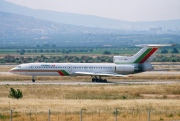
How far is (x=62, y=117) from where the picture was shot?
3828cm

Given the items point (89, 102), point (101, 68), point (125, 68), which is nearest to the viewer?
point (89, 102)

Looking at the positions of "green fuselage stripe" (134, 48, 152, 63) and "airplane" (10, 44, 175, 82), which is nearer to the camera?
"airplane" (10, 44, 175, 82)

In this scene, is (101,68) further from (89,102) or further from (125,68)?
(89,102)

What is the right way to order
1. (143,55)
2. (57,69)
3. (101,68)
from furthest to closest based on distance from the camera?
(101,68) → (143,55) → (57,69)

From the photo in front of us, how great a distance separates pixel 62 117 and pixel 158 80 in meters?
39.0

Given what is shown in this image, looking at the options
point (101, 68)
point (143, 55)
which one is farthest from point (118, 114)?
point (143, 55)

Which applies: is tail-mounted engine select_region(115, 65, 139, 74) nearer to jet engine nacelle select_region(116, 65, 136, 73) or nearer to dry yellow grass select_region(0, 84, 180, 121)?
jet engine nacelle select_region(116, 65, 136, 73)

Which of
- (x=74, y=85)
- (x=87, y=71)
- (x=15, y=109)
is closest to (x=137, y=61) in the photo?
(x=87, y=71)

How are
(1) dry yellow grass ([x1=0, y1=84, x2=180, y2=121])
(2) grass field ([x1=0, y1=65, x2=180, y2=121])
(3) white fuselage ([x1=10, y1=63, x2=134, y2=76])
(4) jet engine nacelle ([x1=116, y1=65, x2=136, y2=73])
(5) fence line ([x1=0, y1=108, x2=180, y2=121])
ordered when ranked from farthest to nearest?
1. (3) white fuselage ([x1=10, y1=63, x2=134, y2=76])
2. (4) jet engine nacelle ([x1=116, y1=65, x2=136, y2=73])
3. (1) dry yellow grass ([x1=0, y1=84, x2=180, y2=121])
4. (2) grass field ([x1=0, y1=65, x2=180, y2=121])
5. (5) fence line ([x1=0, y1=108, x2=180, y2=121])

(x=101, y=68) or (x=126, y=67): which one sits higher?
(x=126, y=67)

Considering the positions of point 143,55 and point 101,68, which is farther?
point 101,68

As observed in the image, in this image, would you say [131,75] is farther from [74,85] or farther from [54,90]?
[54,90]

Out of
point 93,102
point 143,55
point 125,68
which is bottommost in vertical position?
point 93,102

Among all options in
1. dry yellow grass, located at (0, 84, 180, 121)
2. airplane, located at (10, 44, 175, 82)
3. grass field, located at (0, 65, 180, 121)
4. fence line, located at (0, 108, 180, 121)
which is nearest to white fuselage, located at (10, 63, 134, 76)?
airplane, located at (10, 44, 175, 82)
